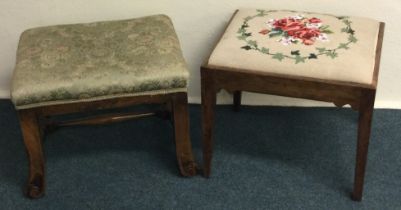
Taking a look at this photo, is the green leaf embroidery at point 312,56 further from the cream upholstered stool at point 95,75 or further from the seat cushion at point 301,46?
the cream upholstered stool at point 95,75

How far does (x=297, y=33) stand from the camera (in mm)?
1460

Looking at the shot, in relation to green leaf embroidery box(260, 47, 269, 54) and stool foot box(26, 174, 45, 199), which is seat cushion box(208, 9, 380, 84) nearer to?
A: green leaf embroidery box(260, 47, 269, 54)

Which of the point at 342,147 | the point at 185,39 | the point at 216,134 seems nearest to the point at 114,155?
the point at 216,134

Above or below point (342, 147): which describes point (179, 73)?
above

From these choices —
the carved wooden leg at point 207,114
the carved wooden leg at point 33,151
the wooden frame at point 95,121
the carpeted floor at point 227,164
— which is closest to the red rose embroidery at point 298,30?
the carved wooden leg at point 207,114

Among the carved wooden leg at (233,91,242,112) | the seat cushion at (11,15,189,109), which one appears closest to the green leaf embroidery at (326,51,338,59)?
the seat cushion at (11,15,189,109)

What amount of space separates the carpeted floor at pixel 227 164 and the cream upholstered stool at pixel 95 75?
0.10m

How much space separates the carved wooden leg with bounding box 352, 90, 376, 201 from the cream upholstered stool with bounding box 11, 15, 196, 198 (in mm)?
473

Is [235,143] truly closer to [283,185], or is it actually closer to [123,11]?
[283,185]

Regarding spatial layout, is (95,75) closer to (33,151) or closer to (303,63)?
(33,151)

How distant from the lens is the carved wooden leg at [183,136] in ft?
4.82

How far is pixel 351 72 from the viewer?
1.29 metres

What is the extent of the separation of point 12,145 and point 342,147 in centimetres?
113

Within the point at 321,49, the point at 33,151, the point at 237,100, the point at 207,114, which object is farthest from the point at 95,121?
the point at 321,49
